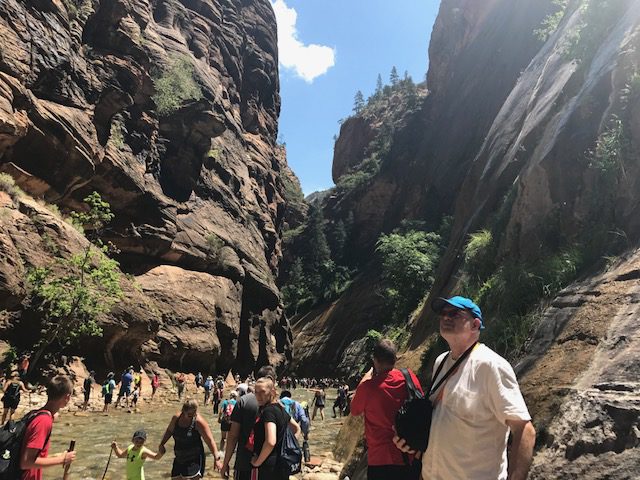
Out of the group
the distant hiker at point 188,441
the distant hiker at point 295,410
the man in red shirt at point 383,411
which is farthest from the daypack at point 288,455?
the distant hiker at point 295,410

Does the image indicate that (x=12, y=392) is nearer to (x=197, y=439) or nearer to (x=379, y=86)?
(x=197, y=439)

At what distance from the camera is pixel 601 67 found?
31.7 feet

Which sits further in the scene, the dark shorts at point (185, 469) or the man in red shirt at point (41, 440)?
the dark shorts at point (185, 469)

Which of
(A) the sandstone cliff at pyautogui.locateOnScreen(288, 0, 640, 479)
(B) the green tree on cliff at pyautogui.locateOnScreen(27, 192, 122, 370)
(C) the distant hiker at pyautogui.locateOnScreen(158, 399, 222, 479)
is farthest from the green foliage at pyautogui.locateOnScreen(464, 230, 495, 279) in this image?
(B) the green tree on cliff at pyautogui.locateOnScreen(27, 192, 122, 370)

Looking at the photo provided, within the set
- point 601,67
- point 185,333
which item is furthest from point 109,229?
point 601,67

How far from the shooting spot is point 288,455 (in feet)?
14.2

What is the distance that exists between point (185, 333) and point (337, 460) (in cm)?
2031

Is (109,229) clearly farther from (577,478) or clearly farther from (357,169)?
(357,169)

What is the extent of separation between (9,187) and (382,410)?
21.0 metres

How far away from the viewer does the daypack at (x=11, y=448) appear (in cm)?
335

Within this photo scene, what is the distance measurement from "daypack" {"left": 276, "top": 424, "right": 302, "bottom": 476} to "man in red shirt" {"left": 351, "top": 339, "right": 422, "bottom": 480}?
3.60 feet

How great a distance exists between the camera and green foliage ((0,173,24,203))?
18.8 metres

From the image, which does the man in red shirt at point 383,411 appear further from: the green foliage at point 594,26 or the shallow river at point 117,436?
the green foliage at point 594,26

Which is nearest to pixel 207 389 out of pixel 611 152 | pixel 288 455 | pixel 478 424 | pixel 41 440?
pixel 288 455
